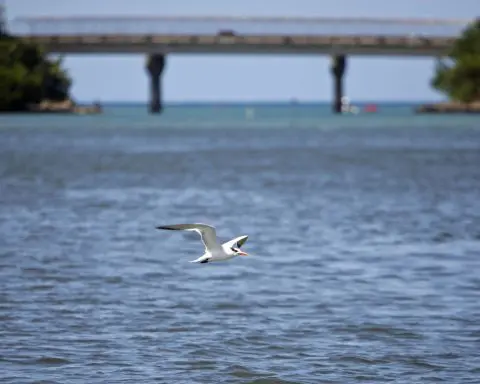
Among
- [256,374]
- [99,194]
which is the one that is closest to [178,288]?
[256,374]

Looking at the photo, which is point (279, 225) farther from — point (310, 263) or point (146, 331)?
point (146, 331)

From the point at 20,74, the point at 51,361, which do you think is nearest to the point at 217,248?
the point at 51,361

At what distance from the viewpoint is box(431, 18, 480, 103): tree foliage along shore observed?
607 ft

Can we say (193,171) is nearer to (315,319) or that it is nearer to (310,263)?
(310,263)

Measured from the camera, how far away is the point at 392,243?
3088 centimetres

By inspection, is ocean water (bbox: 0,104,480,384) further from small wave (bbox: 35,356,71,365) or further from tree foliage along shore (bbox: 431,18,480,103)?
tree foliage along shore (bbox: 431,18,480,103)

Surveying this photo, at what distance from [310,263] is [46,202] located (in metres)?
17.6

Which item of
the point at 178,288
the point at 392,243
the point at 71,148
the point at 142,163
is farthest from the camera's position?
the point at 71,148

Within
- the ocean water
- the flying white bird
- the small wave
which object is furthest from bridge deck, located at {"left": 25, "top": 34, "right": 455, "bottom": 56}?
the small wave

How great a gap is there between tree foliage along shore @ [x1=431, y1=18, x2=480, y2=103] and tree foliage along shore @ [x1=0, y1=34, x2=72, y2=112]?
158ft

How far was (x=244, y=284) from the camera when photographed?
25.0 metres

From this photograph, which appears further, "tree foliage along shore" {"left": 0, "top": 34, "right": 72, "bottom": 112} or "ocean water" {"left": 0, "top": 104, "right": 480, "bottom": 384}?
"tree foliage along shore" {"left": 0, "top": 34, "right": 72, "bottom": 112}

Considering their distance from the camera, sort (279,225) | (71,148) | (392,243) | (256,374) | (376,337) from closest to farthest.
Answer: (256,374)
(376,337)
(392,243)
(279,225)
(71,148)

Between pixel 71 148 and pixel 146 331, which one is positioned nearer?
pixel 146 331
